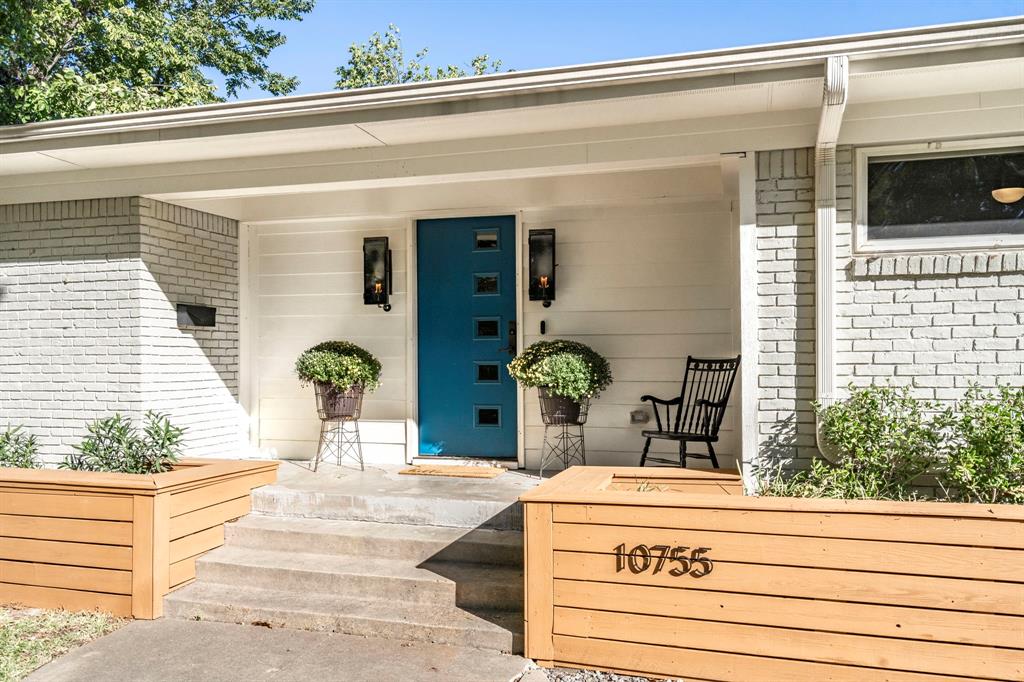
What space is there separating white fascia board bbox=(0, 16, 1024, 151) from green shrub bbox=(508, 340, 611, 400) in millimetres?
1665

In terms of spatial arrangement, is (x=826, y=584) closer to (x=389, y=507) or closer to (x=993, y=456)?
(x=993, y=456)

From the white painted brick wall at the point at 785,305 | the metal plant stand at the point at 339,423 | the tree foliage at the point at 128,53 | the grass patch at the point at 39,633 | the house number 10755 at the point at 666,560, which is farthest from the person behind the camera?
the tree foliage at the point at 128,53

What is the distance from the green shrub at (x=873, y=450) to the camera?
10.9ft

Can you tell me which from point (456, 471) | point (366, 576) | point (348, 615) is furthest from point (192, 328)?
point (348, 615)

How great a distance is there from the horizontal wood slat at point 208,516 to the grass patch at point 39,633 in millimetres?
472

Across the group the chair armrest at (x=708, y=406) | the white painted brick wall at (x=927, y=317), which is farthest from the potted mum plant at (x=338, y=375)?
the white painted brick wall at (x=927, y=317)

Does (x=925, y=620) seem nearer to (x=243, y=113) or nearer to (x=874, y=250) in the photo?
(x=874, y=250)

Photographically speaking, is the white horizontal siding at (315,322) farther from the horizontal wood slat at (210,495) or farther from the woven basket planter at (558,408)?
the horizontal wood slat at (210,495)

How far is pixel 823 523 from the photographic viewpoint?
271 centimetres

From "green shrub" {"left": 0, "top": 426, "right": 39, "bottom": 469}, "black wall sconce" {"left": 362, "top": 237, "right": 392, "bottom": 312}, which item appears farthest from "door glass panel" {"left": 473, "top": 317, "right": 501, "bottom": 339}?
"green shrub" {"left": 0, "top": 426, "right": 39, "bottom": 469}

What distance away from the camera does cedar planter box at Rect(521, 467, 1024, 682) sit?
257 centimetres

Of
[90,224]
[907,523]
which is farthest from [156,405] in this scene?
[907,523]

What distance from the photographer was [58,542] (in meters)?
3.65

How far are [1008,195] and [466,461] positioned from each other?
3.62 meters
